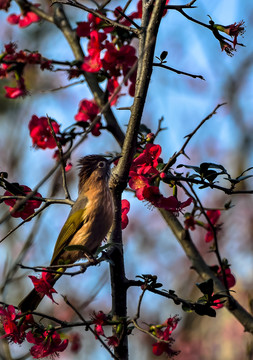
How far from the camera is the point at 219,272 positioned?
2988 millimetres

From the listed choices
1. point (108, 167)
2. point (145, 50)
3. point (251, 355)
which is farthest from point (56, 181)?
point (251, 355)

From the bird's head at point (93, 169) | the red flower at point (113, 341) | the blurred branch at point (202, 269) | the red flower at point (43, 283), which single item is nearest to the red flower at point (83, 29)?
the bird's head at point (93, 169)

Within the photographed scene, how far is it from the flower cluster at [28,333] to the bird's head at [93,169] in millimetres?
1402

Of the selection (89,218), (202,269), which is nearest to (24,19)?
(89,218)

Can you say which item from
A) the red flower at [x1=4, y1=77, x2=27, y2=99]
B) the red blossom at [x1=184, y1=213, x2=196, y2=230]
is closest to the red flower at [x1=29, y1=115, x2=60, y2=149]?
the red flower at [x1=4, y1=77, x2=27, y2=99]

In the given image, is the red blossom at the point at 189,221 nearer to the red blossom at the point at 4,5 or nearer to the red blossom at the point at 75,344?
the red blossom at the point at 75,344

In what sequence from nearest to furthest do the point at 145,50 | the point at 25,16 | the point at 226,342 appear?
the point at 145,50, the point at 25,16, the point at 226,342

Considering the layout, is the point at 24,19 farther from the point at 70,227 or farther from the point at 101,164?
the point at 70,227

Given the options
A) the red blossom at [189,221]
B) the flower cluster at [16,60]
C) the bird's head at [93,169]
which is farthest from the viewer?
the bird's head at [93,169]

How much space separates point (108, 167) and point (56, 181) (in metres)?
1.11

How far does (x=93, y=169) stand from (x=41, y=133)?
1.81 feet

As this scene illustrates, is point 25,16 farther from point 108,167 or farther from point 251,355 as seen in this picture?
point 251,355

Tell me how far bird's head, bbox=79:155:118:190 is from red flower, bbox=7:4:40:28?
1.06 meters

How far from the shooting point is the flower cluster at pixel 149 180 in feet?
7.18
